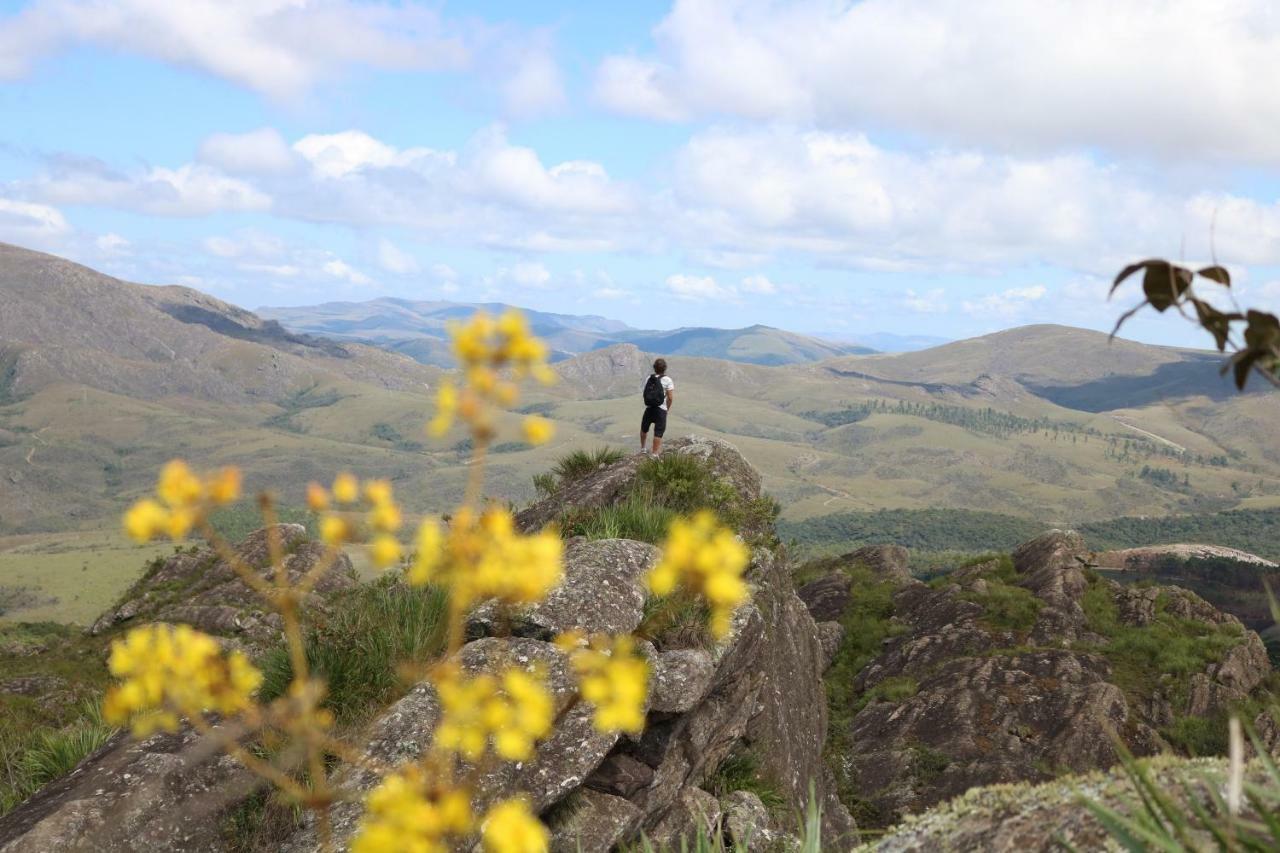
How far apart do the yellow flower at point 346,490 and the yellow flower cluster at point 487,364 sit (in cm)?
43

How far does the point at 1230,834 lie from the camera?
2.97 metres

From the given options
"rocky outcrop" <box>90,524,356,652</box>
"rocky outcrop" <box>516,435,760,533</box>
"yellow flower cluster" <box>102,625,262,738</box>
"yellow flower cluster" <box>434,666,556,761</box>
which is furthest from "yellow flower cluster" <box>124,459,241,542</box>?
"rocky outcrop" <box>90,524,356,652</box>

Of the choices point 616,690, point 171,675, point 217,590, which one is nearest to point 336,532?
point 171,675

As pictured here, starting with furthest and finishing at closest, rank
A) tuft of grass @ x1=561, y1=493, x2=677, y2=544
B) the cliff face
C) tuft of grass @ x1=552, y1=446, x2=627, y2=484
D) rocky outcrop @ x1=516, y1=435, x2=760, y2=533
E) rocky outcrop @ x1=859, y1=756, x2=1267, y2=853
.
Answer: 1. tuft of grass @ x1=552, y1=446, x2=627, y2=484
2. rocky outcrop @ x1=516, y1=435, x2=760, y2=533
3. tuft of grass @ x1=561, y1=493, x2=677, y2=544
4. the cliff face
5. rocky outcrop @ x1=859, y1=756, x2=1267, y2=853

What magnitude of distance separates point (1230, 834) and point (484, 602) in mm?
9509

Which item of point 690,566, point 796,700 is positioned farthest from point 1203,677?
point 690,566

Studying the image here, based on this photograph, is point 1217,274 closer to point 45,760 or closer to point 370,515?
point 370,515

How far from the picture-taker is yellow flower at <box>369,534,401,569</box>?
6.96 ft

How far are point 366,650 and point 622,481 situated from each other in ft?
32.6

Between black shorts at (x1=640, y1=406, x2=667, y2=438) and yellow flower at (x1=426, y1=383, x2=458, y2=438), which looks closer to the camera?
yellow flower at (x1=426, y1=383, x2=458, y2=438)

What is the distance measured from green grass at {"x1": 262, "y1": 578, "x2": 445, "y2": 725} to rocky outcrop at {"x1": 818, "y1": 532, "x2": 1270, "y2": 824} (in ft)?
63.0

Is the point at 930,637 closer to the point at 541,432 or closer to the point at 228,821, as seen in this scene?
the point at 228,821

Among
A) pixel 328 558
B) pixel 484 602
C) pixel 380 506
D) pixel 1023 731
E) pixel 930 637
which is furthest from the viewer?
pixel 930 637

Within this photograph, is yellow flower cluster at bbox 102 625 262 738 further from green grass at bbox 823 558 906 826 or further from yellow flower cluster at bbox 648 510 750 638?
green grass at bbox 823 558 906 826
